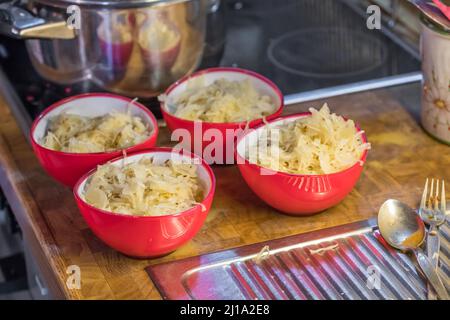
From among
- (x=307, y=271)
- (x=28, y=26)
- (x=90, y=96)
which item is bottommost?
(x=307, y=271)

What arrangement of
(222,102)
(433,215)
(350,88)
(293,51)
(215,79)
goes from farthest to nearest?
(293,51), (350,88), (215,79), (222,102), (433,215)

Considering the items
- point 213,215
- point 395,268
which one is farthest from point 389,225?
point 213,215

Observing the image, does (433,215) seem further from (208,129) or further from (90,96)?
(90,96)

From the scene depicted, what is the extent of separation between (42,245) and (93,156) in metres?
0.14

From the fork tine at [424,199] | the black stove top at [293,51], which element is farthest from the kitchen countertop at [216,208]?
the black stove top at [293,51]

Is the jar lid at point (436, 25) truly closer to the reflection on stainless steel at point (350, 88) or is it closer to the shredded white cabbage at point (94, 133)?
the reflection on stainless steel at point (350, 88)

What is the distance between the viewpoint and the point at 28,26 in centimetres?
127

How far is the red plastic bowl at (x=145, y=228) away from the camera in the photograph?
1029 millimetres

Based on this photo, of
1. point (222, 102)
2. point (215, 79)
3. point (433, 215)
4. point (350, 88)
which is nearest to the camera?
point (433, 215)

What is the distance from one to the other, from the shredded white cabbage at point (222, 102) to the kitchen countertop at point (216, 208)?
9 cm

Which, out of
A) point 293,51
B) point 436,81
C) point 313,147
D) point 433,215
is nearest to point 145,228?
point 313,147

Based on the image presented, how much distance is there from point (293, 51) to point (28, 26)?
58 centimetres

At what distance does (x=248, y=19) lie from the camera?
1.76m
